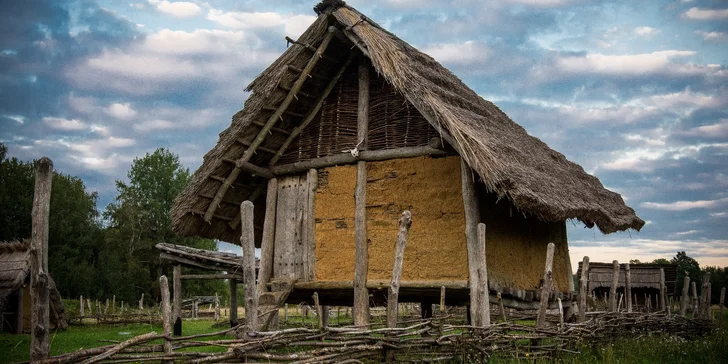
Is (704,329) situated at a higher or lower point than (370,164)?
lower

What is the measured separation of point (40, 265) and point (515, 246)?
6.88 meters

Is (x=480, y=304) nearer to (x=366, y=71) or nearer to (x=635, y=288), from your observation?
(x=366, y=71)

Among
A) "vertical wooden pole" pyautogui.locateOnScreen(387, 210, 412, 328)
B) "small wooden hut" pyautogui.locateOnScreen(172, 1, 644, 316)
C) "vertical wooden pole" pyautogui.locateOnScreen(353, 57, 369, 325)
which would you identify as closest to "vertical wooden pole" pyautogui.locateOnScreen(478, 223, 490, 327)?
"small wooden hut" pyautogui.locateOnScreen(172, 1, 644, 316)

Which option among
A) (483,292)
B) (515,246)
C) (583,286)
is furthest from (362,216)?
(583,286)

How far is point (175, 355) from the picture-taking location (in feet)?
19.5

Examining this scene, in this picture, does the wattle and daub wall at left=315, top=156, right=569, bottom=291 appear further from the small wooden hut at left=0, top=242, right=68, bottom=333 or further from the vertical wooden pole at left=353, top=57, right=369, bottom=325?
the small wooden hut at left=0, top=242, right=68, bottom=333

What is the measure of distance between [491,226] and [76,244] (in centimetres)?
3126

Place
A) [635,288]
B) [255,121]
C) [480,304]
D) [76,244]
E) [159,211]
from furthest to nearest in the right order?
1. [159,211]
2. [76,244]
3. [635,288]
4. [255,121]
5. [480,304]

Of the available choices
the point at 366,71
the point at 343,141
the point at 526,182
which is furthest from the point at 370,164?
the point at 526,182

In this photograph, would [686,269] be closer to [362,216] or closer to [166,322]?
[362,216]

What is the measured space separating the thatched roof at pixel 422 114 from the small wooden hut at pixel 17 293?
360 inches

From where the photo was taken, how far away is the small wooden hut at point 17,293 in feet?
57.6

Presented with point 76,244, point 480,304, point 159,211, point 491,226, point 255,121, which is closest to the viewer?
point 480,304

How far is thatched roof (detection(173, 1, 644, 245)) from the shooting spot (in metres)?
8.39
